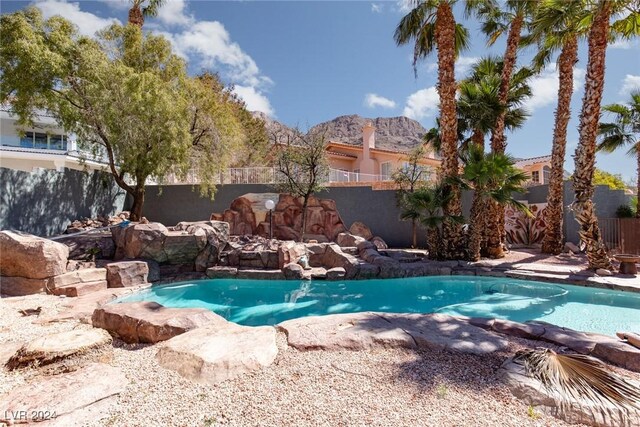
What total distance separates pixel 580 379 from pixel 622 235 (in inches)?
456

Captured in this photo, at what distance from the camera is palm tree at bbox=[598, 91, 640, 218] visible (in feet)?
39.9

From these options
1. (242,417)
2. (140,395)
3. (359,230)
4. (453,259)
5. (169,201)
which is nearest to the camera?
(242,417)

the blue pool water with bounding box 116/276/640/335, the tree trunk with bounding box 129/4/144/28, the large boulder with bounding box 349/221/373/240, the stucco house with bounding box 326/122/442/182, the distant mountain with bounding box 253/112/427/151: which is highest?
the distant mountain with bounding box 253/112/427/151

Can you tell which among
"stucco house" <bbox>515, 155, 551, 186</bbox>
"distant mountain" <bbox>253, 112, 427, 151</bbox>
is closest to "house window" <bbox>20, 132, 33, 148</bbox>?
"stucco house" <bbox>515, 155, 551, 186</bbox>

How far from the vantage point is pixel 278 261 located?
10195 millimetres

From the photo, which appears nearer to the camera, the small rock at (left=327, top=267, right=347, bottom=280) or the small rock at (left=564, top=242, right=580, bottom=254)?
the small rock at (left=327, top=267, right=347, bottom=280)

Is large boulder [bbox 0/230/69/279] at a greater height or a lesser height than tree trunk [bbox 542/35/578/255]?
lesser

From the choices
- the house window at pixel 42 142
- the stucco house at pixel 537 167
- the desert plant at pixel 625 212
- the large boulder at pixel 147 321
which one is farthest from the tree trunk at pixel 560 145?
the house window at pixel 42 142

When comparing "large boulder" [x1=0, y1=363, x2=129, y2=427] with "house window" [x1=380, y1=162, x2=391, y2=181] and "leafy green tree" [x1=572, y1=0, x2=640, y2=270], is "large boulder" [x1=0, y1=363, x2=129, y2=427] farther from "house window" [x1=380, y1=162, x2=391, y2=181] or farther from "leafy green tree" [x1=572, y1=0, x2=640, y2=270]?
"house window" [x1=380, y1=162, x2=391, y2=181]

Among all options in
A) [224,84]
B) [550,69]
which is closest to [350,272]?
[550,69]

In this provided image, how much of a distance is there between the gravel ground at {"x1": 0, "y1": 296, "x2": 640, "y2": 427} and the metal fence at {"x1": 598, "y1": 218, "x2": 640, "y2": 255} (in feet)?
36.4

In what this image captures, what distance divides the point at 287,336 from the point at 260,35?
15.6 meters

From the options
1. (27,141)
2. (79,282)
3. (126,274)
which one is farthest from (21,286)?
(27,141)

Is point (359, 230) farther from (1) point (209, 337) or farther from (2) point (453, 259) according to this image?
(1) point (209, 337)
